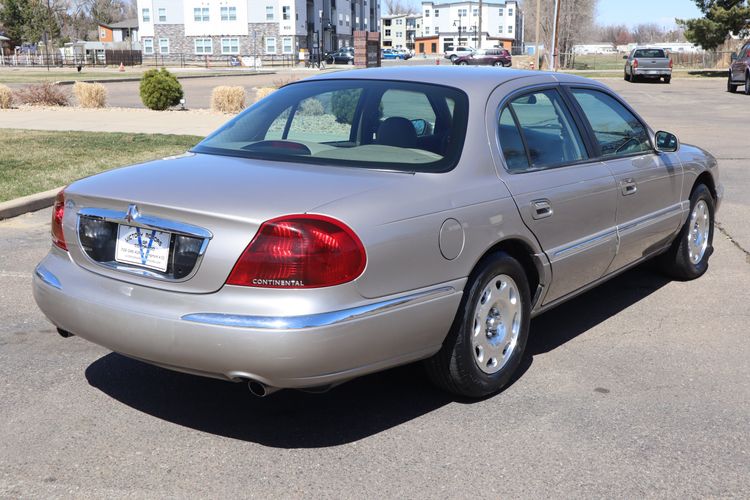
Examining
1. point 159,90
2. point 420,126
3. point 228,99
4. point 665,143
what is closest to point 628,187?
point 665,143

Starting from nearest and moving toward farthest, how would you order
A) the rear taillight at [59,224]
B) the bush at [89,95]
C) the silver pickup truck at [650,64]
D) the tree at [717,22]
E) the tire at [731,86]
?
the rear taillight at [59,224] < the bush at [89,95] < the tire at [731,86] < the silver pickup truck at [650,64] < the tree at [717,22]

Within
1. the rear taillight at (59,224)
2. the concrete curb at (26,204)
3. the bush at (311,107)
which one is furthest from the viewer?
the concrete curb at (26,204)

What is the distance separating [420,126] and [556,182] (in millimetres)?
793

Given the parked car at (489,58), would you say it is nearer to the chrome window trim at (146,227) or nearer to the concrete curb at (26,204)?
the concrete curb at (26,204)

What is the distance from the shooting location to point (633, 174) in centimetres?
539

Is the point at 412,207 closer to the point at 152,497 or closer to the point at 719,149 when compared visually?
the point at 152,497

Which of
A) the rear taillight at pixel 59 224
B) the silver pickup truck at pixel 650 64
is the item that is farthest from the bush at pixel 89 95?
the silver pickup truck at pixel 650 64

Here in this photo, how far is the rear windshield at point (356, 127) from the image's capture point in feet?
13.7

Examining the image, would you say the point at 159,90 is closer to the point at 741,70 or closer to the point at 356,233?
the point at 356,233

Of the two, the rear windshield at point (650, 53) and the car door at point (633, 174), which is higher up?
the rear windshield at point (650, 53)

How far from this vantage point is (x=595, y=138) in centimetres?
518

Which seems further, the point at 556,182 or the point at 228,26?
the point at 228,26

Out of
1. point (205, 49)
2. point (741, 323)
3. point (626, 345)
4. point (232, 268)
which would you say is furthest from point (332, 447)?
point (205, 49)

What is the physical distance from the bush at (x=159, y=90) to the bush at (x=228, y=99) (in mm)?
1195
